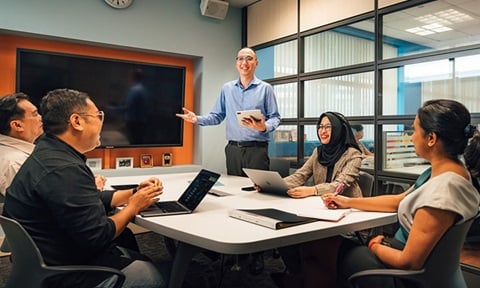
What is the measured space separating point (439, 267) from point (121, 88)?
3562mm

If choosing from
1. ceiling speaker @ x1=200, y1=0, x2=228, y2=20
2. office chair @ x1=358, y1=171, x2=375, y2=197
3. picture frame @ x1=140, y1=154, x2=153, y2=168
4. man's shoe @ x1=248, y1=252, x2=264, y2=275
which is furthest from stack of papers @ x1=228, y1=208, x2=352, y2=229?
ceiling speaker @ x1=200, y1=0, x2=228, y2=20

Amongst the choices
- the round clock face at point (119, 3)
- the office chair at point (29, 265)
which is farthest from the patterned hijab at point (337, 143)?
the round clock face at point (119, 3)

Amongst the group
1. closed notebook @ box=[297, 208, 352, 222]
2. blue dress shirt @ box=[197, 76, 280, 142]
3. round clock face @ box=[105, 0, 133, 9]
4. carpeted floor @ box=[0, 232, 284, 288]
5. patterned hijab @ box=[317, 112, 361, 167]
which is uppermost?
round clock face @ box=[105, 0, 133, 9]

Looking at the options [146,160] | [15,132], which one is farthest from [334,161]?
[146,160]

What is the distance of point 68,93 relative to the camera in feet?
4.71

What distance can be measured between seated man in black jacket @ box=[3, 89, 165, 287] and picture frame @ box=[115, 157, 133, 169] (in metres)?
2.76

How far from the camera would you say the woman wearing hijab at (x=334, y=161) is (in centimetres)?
211

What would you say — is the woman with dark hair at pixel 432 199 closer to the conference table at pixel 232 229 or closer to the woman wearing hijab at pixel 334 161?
the conference table at pixel 232 229

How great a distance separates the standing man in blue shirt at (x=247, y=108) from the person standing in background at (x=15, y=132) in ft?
4.39

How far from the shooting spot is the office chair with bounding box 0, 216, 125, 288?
1.15 metres

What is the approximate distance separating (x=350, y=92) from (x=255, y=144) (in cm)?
134

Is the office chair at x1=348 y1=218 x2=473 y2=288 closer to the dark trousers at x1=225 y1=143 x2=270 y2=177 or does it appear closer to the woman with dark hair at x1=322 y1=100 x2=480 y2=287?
the woman with dark hair at x1=322 y1=100 x2=480 y2=287

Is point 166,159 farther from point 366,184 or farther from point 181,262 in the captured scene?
point 181,262

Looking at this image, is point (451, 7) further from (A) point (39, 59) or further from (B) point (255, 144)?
(A) point (39, 59)
